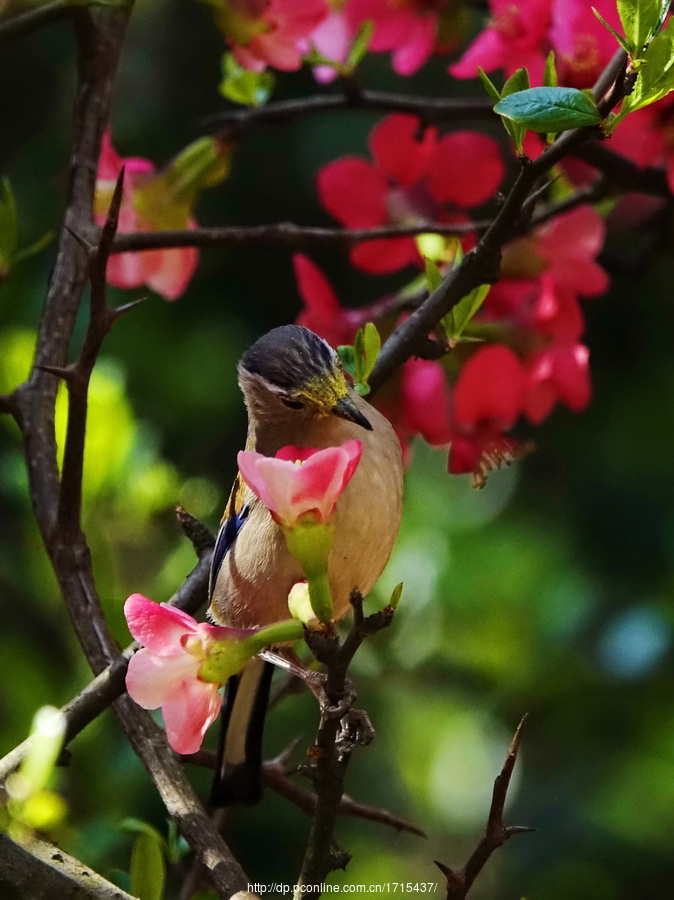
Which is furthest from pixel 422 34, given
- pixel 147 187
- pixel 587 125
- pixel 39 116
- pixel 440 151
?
pixel 39 116

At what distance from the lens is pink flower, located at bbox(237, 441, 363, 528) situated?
29.7 inches

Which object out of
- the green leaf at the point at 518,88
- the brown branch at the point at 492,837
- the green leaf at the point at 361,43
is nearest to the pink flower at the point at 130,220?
the green leaf at the point at 361,43

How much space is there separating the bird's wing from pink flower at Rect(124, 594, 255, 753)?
351mm

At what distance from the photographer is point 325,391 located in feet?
3.68

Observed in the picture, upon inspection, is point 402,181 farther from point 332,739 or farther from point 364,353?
point 332,739

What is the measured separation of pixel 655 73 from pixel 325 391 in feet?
1.37

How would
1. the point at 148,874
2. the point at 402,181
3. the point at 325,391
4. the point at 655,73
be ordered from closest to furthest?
the point at 655,73
the point at 148,874
the point at 325,391
the point at 402,181

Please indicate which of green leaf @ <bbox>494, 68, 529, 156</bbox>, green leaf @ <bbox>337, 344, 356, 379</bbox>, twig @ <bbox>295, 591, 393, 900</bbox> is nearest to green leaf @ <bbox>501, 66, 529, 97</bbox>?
green leaf @ <bbox>494, 68, 529, 156</bbox>

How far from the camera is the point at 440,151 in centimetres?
155

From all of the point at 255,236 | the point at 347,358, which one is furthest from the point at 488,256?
the point at 255,236

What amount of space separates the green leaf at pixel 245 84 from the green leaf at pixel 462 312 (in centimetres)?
53

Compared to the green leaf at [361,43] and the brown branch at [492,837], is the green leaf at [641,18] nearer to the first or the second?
the brown branch at [492,837]

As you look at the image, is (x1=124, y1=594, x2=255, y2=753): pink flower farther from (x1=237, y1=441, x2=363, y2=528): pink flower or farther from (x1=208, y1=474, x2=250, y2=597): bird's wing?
(x1=208, y1=474, x2=250, y2=597): bird's wing

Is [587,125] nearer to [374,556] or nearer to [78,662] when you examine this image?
[374,556]
